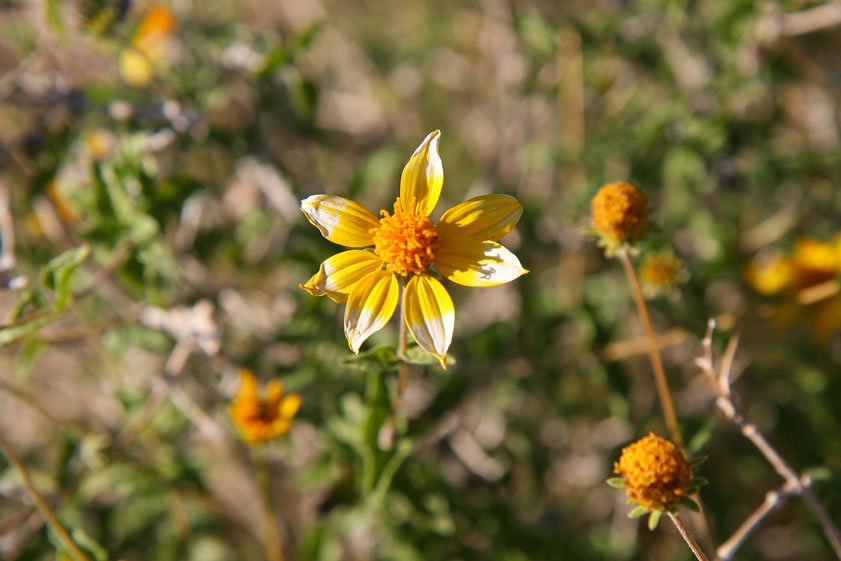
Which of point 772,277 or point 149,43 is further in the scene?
point 149,43

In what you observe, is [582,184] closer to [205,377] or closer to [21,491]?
[205,377]

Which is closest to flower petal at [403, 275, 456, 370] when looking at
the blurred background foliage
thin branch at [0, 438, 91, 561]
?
the blurred background foliage

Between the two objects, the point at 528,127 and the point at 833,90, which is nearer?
the point at 833,90

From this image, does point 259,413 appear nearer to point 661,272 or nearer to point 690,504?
point 690,504

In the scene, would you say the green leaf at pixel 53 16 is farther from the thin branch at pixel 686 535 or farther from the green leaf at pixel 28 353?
the thin branch at pixel 686 535

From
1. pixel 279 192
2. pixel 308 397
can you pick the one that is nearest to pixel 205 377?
pixel 308 397

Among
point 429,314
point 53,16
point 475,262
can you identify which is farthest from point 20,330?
point 475,262

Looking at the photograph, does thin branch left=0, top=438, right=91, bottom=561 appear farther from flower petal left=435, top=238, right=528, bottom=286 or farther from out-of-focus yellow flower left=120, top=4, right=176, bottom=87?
out-of-focus yellow flower left=120, top=4, right=176, bottom=87
